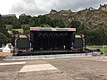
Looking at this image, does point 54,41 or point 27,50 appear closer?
point 27,50

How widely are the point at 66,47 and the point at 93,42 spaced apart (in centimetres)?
5763

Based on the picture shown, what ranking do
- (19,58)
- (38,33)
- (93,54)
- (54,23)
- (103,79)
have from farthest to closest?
(54,23)
(38,33)
(93,54)
(19,58)
(103,79)

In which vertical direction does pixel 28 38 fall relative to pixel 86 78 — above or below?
above

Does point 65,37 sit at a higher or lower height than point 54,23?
lower

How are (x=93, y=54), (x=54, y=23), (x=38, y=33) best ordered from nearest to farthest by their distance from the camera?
(x=93, y=54), (x=38, y=33), (x=54, y=23)

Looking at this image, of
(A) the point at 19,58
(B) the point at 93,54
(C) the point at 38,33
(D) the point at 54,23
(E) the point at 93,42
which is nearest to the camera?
(A) the point at 19,58

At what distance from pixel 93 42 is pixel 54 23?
6822 cm

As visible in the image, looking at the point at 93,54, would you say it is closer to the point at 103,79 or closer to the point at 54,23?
the point at 103,79

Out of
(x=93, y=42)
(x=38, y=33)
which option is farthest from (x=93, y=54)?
(x=93, y=42)

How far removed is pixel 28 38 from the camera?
167 ft

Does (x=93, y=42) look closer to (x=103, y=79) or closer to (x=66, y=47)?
(x=66, y=47)

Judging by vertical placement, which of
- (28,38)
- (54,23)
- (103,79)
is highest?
(54,23)

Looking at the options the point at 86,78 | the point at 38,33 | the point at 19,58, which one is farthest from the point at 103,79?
the point at 38,33

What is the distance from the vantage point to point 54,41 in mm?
53812
